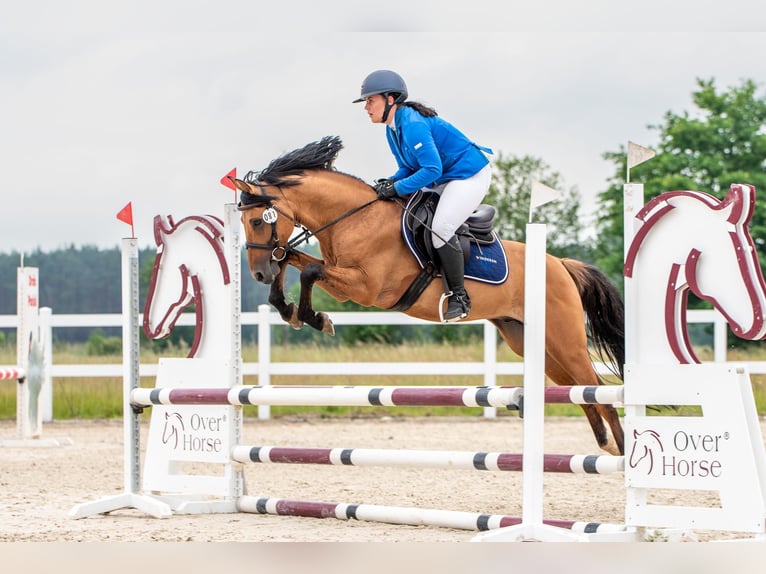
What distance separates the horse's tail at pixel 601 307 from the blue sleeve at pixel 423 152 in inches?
49.8

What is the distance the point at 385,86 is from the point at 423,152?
339 millimetres

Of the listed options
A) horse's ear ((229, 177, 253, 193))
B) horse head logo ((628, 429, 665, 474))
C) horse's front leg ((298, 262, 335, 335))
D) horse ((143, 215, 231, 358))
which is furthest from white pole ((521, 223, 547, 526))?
horse ((143, 215, 231, 358))

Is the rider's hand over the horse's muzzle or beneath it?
over

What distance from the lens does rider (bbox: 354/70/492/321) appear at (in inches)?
178

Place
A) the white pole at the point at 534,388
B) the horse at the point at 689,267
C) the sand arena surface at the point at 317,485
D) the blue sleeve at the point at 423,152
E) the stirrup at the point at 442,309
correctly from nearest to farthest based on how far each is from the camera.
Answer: the horse at the point at 689,267
the white pole at the point at 534,388
the sand arena surface at the point at 317,485
the blue sleeve at the point at 423,152
the stirrup at the point at 442,309

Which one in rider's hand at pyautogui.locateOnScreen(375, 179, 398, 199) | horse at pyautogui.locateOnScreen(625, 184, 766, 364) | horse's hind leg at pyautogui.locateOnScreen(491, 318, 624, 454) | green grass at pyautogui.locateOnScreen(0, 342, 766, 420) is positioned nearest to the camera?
horse at pyautogui.locateOnScreen(625, 184, 766, 364)

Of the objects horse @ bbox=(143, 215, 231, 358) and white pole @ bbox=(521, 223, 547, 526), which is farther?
horse @ bbox=(143, 215, 231, 358)

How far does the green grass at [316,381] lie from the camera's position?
1028 cm

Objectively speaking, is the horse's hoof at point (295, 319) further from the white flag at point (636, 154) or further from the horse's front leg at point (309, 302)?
the white flag at point (636, 154)

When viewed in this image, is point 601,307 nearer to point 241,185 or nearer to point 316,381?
point 241,185

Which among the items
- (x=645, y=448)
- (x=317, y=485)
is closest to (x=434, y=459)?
(x=645, y=448)

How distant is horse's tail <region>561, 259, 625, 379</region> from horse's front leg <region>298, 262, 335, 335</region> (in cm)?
154

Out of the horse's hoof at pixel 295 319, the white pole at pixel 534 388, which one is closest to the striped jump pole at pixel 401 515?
the white pole at pixel 534 388

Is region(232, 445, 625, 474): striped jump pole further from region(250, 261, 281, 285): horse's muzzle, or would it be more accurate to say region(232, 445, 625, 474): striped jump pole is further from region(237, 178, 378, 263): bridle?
region(237, 178, 378, 263): bridle
